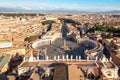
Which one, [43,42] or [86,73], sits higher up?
[86,73]

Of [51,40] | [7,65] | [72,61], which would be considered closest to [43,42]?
[51,40]

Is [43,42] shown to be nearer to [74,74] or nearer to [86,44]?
[86,44]

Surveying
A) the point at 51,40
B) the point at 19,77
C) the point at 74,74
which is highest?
the point at 74,74

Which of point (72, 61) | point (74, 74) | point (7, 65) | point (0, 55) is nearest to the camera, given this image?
point (74, 74)

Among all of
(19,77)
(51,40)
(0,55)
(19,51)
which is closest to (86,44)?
(51,40)

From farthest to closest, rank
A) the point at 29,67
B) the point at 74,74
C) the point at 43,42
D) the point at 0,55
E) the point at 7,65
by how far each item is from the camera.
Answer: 1. the point at 43,42
2. the point at 0,55
3. the point at 7,65
4. the point at 29,67
5. the point at 74,74

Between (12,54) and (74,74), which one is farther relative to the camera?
(12,54)

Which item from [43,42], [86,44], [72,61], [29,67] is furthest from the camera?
[43,42]

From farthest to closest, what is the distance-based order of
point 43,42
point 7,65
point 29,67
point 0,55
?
point 43,42
point 0,55
point 7,65
point 29,67

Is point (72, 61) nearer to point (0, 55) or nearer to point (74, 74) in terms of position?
point (74, 74)
